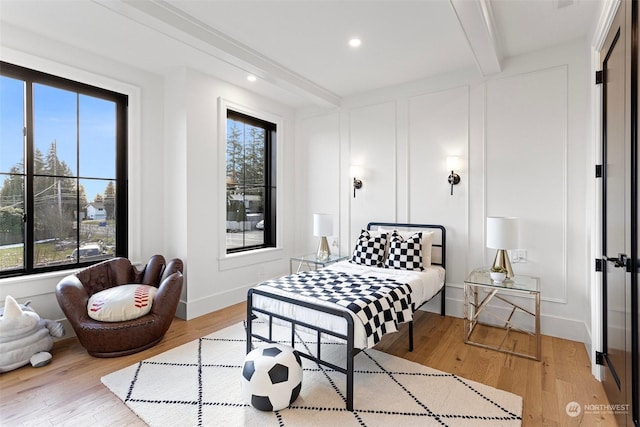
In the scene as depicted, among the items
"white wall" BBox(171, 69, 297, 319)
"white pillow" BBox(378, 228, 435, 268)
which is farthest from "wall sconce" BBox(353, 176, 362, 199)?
"white wall" BBox(171, 69, 297, 319)

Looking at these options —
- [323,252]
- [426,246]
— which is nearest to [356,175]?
[323,252]

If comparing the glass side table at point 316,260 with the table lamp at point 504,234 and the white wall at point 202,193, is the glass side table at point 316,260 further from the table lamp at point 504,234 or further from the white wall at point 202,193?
the table lamp at point 504,234

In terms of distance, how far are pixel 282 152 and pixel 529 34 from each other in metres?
3.13

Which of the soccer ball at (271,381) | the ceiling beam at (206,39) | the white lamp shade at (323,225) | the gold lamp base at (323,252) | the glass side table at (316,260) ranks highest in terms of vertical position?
the ceiling beam at (206,39)

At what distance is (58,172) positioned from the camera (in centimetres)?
315

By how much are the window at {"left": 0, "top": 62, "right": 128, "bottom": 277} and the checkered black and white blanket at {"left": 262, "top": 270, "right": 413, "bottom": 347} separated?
2.13 metres

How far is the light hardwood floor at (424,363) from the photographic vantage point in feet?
6.45

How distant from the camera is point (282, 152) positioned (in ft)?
15.7

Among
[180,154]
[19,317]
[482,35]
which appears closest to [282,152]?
[180,154]

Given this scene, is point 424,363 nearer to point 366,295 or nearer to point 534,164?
point 366,295

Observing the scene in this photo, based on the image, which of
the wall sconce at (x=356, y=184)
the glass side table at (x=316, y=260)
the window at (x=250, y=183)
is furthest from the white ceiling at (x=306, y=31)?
the glass side table at (x=316, y=260)

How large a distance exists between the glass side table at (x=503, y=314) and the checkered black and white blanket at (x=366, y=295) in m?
0.77

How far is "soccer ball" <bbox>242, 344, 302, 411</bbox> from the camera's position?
6.50 ft

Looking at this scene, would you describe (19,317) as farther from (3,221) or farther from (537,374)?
(537,374)
